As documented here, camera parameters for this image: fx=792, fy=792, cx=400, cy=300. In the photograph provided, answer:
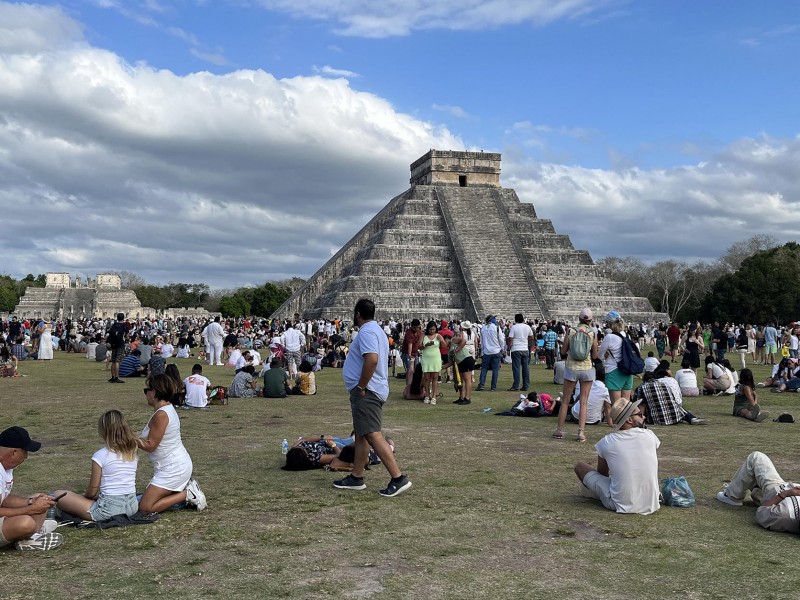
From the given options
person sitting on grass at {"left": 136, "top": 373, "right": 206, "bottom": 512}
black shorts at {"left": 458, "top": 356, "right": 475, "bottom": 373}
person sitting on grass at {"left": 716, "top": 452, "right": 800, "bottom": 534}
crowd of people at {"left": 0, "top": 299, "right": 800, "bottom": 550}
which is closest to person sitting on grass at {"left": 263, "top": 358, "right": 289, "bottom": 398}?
crowd of people at {"left": 0, "top": 299, "right": 800, "bottom": 550}

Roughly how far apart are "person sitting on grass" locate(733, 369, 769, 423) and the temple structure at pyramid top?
26491 millimetres

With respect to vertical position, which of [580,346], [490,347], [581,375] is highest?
[580,346]

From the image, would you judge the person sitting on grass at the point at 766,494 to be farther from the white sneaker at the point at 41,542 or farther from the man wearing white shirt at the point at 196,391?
the man wearing white shirt at the point at 196,391

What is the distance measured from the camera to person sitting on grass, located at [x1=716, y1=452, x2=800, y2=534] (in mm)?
5277

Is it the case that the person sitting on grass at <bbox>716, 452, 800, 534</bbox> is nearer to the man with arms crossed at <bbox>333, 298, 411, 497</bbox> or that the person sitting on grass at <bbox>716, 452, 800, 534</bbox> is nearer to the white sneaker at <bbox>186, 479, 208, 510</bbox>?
the man with arms crossed at <bbox>333, 298, 411, 497</bbox>

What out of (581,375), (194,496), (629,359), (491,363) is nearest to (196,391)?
(491,363)

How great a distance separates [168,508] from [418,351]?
880cm

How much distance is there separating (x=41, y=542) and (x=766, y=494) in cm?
485

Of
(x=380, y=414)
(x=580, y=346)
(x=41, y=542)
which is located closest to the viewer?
(x=41, y=542)

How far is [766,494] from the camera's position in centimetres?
560

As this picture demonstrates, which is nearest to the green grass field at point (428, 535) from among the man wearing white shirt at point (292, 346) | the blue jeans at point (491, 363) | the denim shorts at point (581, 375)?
the denim shorts at point (581, 375)

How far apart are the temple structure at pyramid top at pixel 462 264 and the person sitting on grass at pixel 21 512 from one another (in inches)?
1282

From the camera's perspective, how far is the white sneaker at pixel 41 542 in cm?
486

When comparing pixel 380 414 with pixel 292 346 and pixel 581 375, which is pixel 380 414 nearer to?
pixel 581 375
